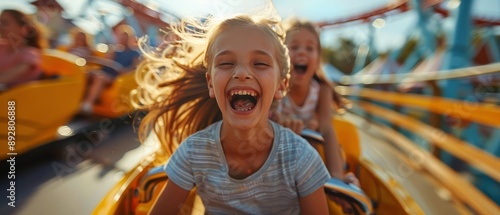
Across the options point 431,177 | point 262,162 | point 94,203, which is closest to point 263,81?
point 262,162

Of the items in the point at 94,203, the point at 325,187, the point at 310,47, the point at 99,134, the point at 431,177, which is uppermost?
the point at 310,47

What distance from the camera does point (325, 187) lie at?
67 cm

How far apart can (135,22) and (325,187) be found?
3.53ft

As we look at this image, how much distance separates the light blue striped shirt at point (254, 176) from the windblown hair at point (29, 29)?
908 millimetres

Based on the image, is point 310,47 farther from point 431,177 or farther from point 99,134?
point 99,134

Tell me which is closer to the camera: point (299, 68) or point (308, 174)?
point (308, 174)

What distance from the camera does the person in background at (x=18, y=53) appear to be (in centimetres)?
134

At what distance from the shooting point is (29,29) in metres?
1.48

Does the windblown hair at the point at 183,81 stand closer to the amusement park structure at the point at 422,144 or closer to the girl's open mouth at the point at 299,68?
the amusement park structure at the point at 422,144

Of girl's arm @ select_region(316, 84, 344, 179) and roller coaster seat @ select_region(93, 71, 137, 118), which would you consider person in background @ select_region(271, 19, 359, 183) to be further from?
roller coaster seat @ select_region(93, 71, 137, 118)

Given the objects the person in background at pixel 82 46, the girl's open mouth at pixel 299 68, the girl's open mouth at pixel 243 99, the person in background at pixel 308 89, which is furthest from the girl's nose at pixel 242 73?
the person in background at pixel 82 46

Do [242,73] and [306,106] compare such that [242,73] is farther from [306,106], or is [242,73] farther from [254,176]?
[306,106]

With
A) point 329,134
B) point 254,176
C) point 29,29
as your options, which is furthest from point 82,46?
point 254,176

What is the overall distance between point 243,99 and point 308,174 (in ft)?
0.54
